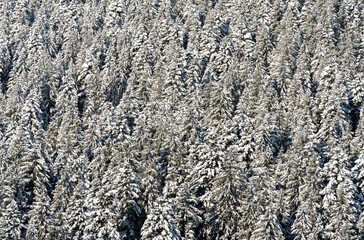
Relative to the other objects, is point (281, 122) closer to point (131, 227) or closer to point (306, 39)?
point (131, 227)

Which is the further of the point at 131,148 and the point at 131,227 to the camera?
the point at 131,148

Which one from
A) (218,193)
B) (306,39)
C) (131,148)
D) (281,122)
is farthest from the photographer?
(306,39)

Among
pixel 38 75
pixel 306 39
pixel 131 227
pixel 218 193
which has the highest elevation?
pixel 306 39

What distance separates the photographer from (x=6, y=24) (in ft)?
333

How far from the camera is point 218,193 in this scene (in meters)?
46.0

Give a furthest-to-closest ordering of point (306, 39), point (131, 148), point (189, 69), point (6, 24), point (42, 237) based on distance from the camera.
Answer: point (6, 24), point (306, 39), point (189, 69), point (131, 148), point (42, 237)

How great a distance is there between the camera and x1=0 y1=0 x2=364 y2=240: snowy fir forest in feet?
147

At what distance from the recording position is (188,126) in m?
54.2

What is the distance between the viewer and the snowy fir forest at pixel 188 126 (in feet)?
147

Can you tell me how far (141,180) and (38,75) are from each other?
34.2m

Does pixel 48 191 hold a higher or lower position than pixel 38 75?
lower

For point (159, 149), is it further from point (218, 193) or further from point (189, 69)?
point (189, 69)

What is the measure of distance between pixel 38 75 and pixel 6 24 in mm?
32219

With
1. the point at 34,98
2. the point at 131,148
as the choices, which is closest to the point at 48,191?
the point at 131,148
